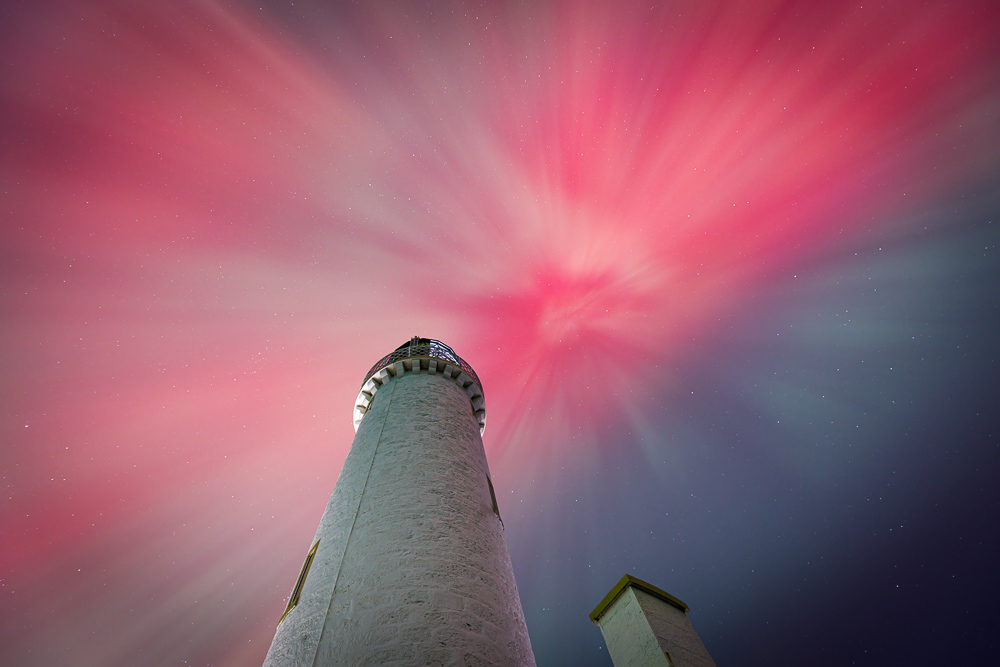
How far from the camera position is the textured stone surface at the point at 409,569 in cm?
577

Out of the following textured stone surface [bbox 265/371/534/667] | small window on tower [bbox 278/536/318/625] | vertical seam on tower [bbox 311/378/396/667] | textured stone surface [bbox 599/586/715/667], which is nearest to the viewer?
textured stone surface [bbox 265/371/534/667]

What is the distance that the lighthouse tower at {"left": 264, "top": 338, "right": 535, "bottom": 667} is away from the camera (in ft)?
19.0

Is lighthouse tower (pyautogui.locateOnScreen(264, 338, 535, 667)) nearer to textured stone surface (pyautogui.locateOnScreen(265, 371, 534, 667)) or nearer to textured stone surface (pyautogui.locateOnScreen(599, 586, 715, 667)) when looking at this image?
textured stone surface (pyautogui.locateOnScreen(265, 371, 534, 667))

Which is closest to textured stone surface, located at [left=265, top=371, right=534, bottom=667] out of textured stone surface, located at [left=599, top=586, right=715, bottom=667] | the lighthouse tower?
the lighthouse tower

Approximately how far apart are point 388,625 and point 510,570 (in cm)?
311

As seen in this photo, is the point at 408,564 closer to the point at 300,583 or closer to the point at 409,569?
the point at 409,569

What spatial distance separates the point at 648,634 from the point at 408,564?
666 centimetres

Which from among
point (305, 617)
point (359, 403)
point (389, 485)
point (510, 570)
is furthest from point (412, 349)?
point (305, 617)

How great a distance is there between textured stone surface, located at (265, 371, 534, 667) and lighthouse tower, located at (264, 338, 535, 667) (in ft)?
0.06

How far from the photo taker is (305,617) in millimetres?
6406

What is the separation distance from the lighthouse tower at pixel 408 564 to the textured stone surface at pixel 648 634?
4.28m

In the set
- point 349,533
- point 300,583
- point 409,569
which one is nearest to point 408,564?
point 409,569

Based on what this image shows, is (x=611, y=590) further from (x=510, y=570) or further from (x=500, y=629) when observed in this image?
(x=500, y=629)

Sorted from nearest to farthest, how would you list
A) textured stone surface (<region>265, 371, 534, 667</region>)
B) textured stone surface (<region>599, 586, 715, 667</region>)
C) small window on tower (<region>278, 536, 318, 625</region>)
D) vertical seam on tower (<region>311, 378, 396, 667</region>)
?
textured stone surface (<region>265, 371, 534, 667</region>), vertical seam on tower (<region>311, 378, 396, 667</region>), small window on tower (<region>278, 536, 318, 625</region>), textured stone surface (<region>599, 586, 715, 667</region>)
